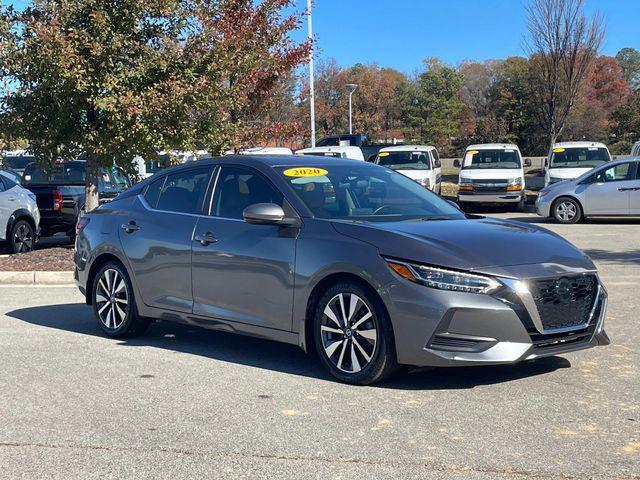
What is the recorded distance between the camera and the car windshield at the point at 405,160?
2420cm

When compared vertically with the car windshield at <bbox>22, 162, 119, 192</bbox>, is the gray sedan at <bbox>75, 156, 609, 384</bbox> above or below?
below

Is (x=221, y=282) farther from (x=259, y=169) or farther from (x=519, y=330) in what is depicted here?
(x=519, y=330)

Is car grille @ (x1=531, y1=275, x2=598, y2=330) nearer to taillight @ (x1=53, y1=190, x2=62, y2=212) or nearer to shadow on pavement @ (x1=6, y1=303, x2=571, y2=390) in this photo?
shadow on pavement @ (x1=6, y1=303, x2=571, y2=390)

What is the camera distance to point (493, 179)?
23.0m

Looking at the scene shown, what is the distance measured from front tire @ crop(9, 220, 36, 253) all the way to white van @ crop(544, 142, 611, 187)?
557 inches

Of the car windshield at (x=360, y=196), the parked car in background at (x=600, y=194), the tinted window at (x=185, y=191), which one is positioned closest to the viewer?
the car windshield at (x=360, y=196)

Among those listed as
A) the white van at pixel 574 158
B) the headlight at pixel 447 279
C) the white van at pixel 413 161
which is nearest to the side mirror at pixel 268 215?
the headlight at pixel 447 279

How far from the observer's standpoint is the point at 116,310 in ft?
24.7

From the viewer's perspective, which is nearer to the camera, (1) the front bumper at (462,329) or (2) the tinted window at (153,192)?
(1) the front bumper at (462,329)

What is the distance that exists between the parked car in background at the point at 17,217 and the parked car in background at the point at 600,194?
37.3ft

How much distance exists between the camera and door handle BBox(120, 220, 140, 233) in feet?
24.0

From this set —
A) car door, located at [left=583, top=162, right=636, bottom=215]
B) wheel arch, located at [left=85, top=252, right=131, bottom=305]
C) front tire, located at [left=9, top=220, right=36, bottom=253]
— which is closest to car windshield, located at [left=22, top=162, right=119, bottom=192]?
front tire, located at [left=9, top=220, right=36, bottom=253]

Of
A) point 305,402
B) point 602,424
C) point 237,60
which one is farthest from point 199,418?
point 237,60

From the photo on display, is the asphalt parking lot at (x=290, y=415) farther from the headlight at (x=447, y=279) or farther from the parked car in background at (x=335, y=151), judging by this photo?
the parked car in background at (x=335, y=151)
